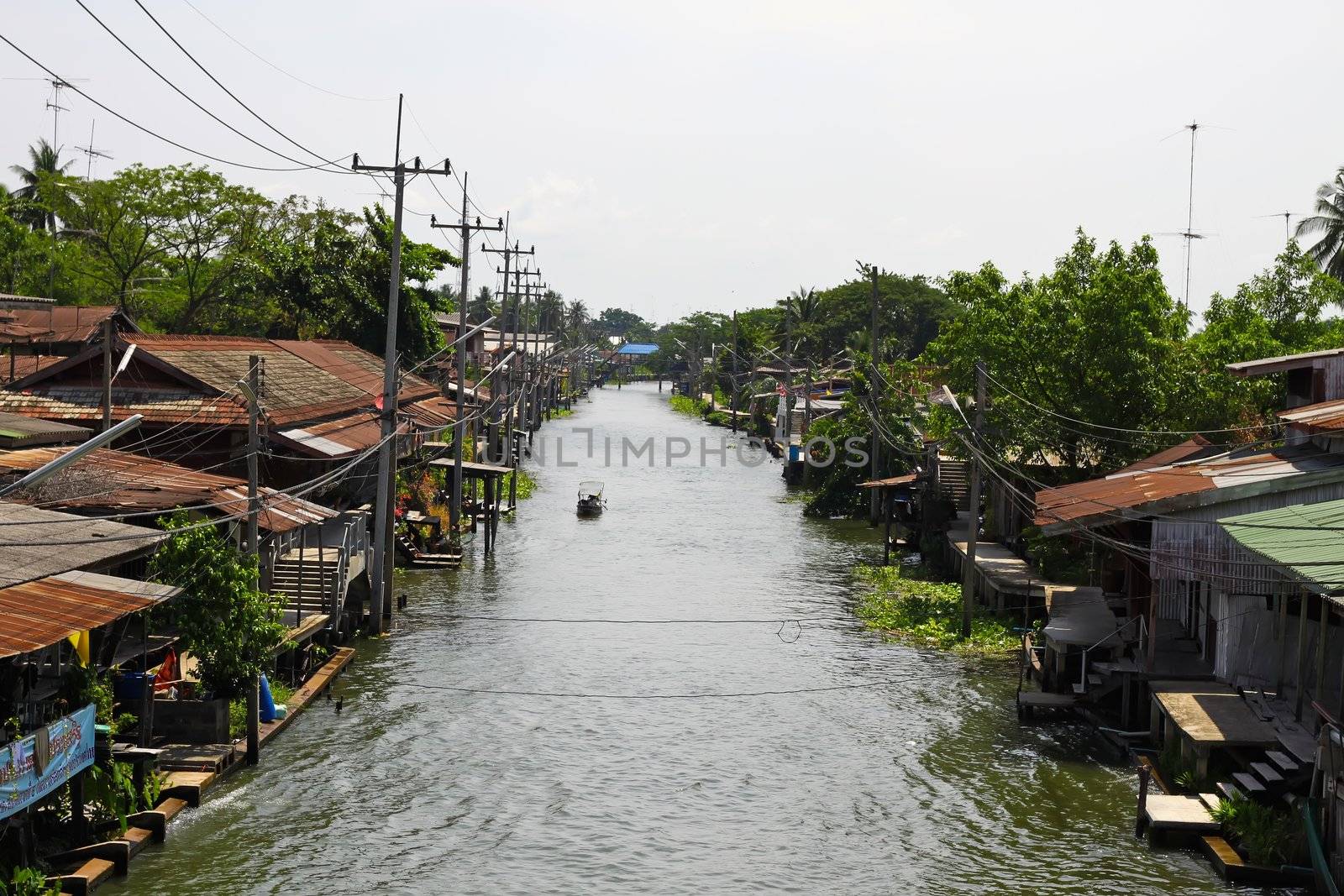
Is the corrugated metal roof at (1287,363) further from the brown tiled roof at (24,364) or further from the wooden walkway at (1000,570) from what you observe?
the brown tiled roof at (24,364)

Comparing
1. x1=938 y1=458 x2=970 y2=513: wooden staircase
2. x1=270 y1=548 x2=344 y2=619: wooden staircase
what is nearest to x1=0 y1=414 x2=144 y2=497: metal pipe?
x1=270 y1=548 x2=344 y2=619: wooden staircase

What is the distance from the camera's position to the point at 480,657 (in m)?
31.5

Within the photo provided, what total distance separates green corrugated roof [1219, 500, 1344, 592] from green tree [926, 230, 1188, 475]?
12.3 metres

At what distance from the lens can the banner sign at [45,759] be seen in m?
14.8

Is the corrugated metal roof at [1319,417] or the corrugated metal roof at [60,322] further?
the corrugated metal roof at [60,322]

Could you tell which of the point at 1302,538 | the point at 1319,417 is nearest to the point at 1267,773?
the point at 1302,538

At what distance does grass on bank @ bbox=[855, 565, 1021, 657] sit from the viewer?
33.1 metres

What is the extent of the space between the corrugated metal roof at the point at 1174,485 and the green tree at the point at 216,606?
1429cm

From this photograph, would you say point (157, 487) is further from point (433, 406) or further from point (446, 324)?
point (446, 324)

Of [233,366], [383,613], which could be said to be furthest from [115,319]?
[383,613]

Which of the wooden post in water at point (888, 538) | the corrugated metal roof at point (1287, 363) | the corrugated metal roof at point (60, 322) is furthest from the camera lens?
the wooden post in water at point (888, 538)

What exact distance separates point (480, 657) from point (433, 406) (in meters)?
27.6

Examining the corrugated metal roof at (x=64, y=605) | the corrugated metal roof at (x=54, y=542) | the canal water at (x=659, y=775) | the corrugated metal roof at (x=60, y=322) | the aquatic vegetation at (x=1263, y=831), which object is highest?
the corrugated metal roof at (x=60, y=322)

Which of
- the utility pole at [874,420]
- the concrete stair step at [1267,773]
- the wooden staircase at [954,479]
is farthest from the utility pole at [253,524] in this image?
the utility pole at [874,420]
